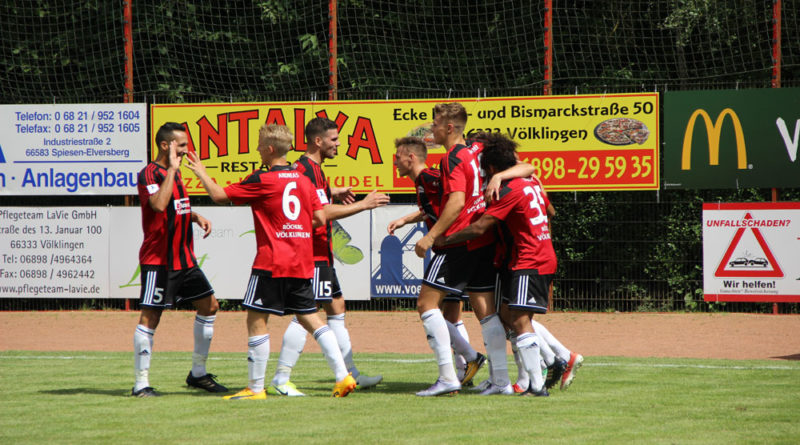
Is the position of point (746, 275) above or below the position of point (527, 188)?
below

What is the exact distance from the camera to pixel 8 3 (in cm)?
1939

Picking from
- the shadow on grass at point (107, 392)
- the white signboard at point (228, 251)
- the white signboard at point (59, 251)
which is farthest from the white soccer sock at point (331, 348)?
the white signboard at point (59, 251)

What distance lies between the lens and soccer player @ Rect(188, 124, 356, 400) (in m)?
6.66

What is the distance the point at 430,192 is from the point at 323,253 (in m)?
1.00

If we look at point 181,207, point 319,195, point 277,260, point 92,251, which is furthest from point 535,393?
point 92,251

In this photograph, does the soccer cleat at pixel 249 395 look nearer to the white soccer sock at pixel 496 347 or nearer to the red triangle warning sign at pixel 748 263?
the white soccer sock at pixel 496 347

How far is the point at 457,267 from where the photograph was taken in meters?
6.94

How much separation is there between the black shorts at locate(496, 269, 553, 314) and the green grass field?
26.8 inches

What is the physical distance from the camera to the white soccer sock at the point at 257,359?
6680 millimetres

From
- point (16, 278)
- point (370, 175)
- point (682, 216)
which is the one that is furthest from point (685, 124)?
point (16, 278)

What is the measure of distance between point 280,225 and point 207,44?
13086mm

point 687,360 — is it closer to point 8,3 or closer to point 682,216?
point 682,216

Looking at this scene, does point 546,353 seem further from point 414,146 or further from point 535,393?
point 414,146

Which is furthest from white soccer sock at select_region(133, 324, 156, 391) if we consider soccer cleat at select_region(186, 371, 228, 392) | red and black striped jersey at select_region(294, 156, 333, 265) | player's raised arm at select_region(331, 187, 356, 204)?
player's raised arm at select_region(331, 187, 356, 204)
